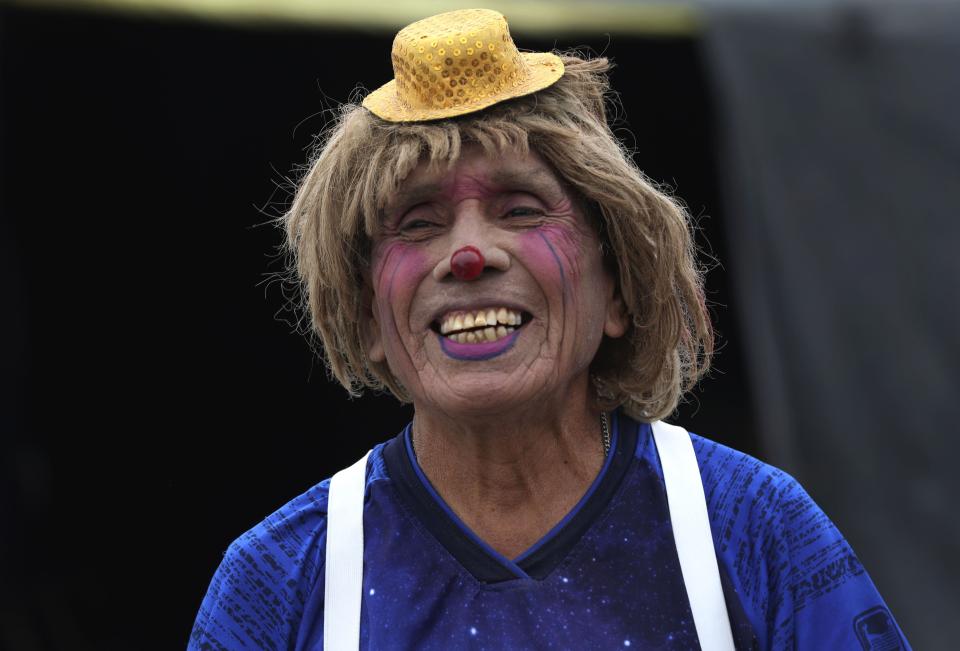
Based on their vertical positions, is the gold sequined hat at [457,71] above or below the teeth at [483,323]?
above

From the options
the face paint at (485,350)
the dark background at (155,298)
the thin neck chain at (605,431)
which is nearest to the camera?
the face paint at (485,350)

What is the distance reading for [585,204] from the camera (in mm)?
2189

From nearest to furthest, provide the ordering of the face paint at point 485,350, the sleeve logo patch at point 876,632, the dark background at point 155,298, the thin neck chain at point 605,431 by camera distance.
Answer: the sleeve logo patch at point 876,632 < the face paint at point 485,350 < the thin neck chain at point 605,431 < the dark background at point 155,298

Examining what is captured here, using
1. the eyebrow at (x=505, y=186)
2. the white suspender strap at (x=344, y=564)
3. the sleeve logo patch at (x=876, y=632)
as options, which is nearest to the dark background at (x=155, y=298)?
the white suspender strap at (x=344, y=564)

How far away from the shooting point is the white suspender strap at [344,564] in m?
2.07

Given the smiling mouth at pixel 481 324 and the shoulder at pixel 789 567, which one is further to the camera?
the smiling mouth at pixel 481 324

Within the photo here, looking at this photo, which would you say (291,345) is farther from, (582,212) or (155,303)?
(582,212)

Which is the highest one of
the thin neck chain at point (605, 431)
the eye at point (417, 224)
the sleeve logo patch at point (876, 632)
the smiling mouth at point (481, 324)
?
the eye at point (417, 224)

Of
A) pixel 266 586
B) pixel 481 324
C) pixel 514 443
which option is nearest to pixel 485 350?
pixel 481 324

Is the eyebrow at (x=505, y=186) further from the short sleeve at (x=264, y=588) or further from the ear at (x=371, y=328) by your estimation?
the short sleeve at (x=264, y=588)

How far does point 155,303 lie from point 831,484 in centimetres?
234

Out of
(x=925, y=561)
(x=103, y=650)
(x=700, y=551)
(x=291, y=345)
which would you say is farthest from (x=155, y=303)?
(x=700, y=551)

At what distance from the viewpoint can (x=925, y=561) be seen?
4363mm

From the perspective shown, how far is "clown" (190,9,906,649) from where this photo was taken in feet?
6.61
